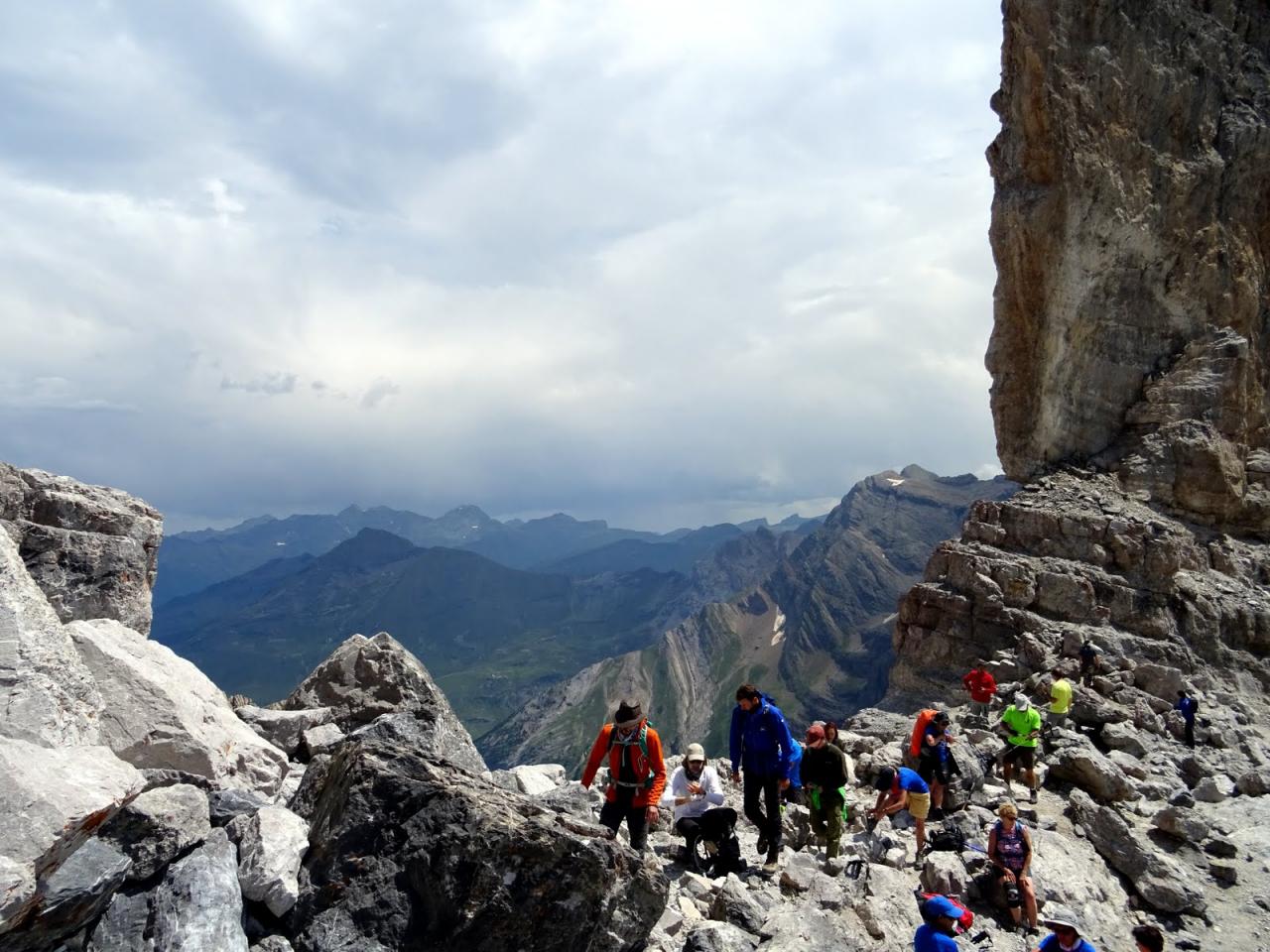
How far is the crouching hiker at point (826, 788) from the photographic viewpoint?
40.9ft

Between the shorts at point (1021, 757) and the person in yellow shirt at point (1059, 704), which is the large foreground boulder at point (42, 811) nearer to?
the shorts at point (1021, 757)

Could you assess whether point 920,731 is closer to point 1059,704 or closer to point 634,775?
point 634,775

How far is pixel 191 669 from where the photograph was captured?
12359 millimetres

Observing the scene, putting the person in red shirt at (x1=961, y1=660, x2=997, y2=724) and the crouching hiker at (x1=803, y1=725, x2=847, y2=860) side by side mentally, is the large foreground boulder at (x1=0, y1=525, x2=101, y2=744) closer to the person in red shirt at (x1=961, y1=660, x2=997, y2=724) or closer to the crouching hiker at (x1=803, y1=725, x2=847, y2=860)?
the crouching hiker at (x1=803, y1=725, x2=847, y2=860)

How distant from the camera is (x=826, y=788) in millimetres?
12547

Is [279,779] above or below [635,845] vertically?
above

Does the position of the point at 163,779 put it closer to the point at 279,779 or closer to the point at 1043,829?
the point at 279,779

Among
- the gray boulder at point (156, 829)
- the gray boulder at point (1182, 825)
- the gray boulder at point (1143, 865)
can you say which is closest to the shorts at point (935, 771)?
the gray boulder at point (1143, 865)

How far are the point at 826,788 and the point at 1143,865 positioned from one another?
7318mm

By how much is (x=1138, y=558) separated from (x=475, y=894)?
3631 cm

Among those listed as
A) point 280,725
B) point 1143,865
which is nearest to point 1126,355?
point 1143,865

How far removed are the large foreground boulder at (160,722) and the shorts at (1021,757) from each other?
1696cm

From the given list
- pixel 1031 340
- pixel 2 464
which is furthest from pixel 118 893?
pixel 1031 340

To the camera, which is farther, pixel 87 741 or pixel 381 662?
pixel 381 662
